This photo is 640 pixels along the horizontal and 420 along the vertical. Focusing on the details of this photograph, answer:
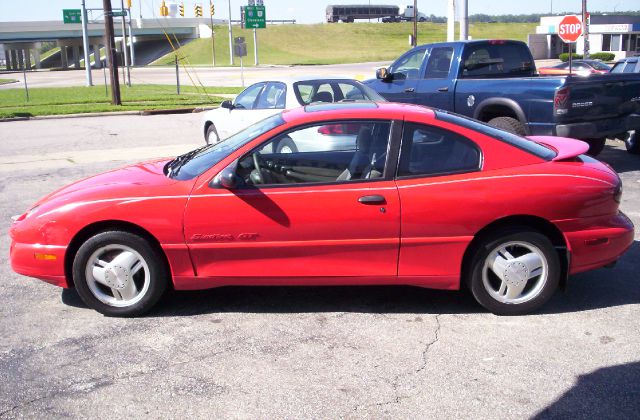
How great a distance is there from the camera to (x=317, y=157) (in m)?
5.01

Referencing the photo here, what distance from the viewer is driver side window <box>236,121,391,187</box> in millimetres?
4828

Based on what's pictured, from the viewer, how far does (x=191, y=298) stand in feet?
17.6

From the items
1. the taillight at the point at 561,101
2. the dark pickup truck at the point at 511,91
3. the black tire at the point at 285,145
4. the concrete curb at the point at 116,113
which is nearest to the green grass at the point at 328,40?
the concrete curb at the point at 116,113

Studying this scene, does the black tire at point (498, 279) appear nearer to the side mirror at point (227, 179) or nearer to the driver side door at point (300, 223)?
the driver side door at point (300, 223)

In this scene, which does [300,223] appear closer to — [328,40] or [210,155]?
[210,155]

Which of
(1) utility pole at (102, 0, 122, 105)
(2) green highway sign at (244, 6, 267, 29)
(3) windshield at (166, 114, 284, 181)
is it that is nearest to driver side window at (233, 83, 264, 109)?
(3) windshield at (166, 114, 284, 181)

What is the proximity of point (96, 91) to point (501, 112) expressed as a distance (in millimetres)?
23743

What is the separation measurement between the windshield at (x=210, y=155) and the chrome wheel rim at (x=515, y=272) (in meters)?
1.78

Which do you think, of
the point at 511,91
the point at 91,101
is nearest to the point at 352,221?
the point at 511,91

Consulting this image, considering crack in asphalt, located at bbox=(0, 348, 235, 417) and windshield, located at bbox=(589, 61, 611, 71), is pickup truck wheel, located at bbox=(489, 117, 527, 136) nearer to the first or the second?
crack in asphalt, located at bbox=(0, 348, 235, 417)

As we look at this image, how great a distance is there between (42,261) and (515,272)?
3.27 m

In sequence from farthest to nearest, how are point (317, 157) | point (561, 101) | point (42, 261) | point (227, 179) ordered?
point (561, 101)
point (317, 157)
point (42, 261)
point (227, 179)

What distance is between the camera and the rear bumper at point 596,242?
478 centimetres

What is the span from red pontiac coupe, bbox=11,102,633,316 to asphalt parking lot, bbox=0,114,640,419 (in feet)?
0.93
